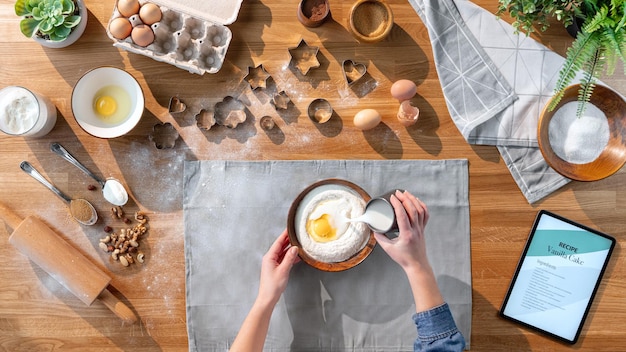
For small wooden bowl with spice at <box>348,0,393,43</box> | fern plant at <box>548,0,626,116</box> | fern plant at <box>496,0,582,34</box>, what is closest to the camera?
fern plant at <box>548,0,626,116</box>

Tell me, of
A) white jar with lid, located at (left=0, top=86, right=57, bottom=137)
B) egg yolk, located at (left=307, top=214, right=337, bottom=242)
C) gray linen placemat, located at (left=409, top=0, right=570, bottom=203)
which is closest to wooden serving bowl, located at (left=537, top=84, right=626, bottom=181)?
gray linen placemat, located at (left=409, top=0, right=570, bottom=203)

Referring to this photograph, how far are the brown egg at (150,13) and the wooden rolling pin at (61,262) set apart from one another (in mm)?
571

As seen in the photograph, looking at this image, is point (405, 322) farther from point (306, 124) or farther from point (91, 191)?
point (91, 191)

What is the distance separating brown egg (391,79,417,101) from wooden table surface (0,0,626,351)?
0.05 meters

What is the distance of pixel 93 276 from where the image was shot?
113 cm

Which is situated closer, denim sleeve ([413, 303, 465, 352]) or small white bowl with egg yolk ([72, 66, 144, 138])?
denim sleeve ([413, 303, 465, 352])

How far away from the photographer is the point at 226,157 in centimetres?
120

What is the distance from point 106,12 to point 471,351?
1.28 metres

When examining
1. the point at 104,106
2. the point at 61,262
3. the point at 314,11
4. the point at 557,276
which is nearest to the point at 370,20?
the point at 314,11

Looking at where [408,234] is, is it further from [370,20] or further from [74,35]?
[74,35]

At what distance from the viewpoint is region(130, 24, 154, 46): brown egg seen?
1093 millimetres

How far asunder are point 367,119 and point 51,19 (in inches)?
31.6

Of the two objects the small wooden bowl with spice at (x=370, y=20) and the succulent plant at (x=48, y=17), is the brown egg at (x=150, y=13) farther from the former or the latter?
the small wooden bowl with spice at (x=370, y=20)

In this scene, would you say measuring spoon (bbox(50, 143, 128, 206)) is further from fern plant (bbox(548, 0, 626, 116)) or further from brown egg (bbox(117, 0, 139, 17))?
fern plant (bbox(548, 0, 626, 116))
